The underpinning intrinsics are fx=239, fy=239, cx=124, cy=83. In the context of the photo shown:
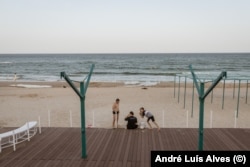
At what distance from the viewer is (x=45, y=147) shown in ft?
25.2

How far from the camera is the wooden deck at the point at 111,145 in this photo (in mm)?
6602

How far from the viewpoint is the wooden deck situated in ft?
21.7

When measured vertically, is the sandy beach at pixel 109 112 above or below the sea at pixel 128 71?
below

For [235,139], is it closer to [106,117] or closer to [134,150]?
[134,150]

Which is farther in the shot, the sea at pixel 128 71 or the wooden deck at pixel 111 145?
the sea at pixel 128 71

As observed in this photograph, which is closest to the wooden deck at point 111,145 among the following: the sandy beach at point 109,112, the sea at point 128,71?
the sandy beach at point 109,112

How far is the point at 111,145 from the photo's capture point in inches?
306

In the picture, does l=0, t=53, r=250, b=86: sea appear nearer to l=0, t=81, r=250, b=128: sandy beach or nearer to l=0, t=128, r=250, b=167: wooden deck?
l=0, t=81, r=250, b=128: sandy beach

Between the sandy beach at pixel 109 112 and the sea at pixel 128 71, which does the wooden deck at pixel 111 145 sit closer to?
the sandy beach at pixel 109 112

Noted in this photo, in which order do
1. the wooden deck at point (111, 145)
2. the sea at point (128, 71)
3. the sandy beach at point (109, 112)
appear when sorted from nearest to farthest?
the wooden deck at point (111, 145) → the sandy beach at point (109, 112) → the sea at point (128, 71)

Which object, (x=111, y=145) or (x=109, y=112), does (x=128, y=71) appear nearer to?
(x=109, y=112)

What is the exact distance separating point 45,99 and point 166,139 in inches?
507

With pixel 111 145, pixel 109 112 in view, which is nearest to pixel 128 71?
pixel 109 112

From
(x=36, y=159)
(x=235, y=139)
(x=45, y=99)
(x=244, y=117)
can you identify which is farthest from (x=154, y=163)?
(x=45, y=99)
